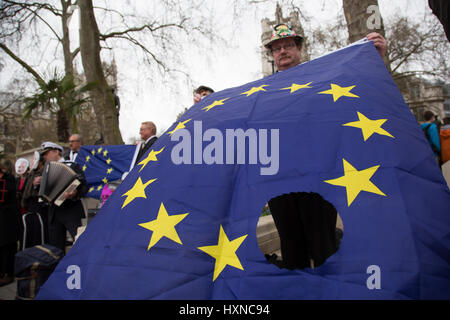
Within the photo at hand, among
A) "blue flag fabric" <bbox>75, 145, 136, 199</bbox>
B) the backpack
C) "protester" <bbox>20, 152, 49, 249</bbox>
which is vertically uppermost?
"blue flag fabric" <bbox>75, 145, 136, 199</bbox>

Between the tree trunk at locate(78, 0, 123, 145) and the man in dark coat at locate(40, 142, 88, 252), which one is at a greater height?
the tree trunk at locate(78, 0, 123, 145)

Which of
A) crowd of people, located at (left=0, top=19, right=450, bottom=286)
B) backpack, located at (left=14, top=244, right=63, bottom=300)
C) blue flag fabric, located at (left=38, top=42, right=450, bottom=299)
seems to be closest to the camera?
blue flag fabric, located at (left=38, top=42, right=450, bottom=299)

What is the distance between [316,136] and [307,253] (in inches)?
37.0

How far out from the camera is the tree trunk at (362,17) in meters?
4.10

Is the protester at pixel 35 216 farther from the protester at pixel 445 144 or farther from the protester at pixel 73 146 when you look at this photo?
the protester at pixel 445 144

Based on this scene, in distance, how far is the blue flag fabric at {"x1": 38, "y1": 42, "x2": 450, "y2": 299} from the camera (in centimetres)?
132

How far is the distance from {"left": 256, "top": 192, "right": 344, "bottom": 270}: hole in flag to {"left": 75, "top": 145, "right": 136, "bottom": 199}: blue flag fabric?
6444 millimetres

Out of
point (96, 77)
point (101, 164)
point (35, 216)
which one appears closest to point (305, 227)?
point (35, 216)

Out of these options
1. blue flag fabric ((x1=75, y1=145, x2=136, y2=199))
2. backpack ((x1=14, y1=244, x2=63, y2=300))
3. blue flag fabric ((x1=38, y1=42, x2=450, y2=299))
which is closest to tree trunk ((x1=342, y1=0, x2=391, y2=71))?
blue flag fabric ((x1=38, y1=42, x2=450, y2=299))

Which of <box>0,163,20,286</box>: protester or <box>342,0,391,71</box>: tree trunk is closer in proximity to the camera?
<box>342,0,391,71</box>: tree trunk

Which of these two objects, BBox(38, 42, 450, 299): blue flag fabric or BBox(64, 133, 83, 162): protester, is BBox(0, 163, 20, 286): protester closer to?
BBox(64, 133, 83, 162): protester

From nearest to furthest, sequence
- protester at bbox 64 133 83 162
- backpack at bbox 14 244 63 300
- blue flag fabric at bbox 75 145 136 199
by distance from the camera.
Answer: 1. backpack at bbox 14 244 63 300
2. protester at bbox 64 133 83 162
3. blue flag fabric at bbox 75 145 136 199

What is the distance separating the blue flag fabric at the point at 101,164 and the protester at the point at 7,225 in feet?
8.92

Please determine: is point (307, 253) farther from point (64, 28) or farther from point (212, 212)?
point (64, 28)
